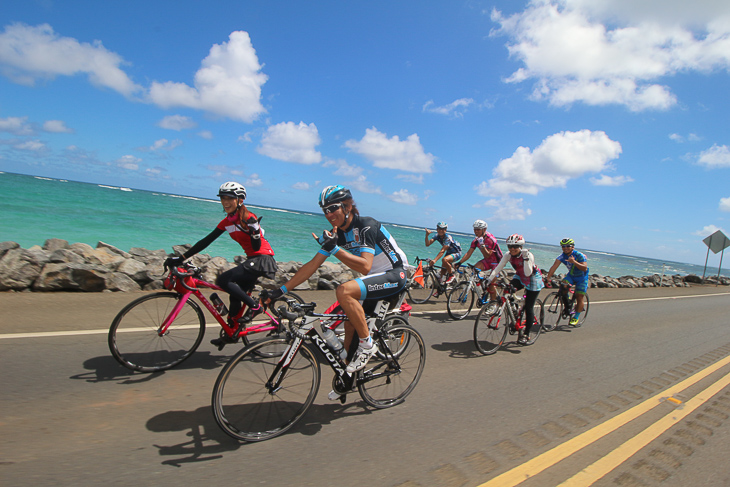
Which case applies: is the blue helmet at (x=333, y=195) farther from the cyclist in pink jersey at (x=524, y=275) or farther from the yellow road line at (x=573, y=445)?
the cyclist in pink jersey at (x=524, y=275)

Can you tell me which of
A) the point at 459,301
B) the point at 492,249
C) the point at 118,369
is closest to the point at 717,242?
the point at 492,249

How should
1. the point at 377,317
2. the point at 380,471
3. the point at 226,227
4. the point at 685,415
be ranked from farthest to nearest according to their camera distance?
the point at 226,227
the point at 685,415
the point at 377,317
the point at 380,471

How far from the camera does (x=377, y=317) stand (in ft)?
12.9

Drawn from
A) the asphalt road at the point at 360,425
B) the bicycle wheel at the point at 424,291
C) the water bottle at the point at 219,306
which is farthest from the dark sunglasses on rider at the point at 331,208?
the bicycle wheel at the point at 424,291

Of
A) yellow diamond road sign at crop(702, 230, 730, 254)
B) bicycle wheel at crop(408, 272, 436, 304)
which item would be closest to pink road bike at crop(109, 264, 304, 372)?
bicycle wheel at crop(408, 272, 436, 304)

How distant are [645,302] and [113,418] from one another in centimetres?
1768

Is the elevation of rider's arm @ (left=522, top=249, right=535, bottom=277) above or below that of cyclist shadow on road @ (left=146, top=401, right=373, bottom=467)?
above

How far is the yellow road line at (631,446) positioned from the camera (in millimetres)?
2891

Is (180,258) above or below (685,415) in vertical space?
above

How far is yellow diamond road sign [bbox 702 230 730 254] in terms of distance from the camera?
27.5 meters

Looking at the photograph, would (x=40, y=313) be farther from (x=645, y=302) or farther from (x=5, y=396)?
(x=645, y=302)

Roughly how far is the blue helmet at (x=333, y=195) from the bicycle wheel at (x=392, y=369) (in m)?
1.40

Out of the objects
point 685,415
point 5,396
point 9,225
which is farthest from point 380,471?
point 9,225

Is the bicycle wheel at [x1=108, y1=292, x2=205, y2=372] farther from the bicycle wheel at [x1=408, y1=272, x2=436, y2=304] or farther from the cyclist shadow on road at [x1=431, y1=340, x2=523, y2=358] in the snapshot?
the bicycle wheel at [x1=408, y1=272, x2=436, y2=304]
